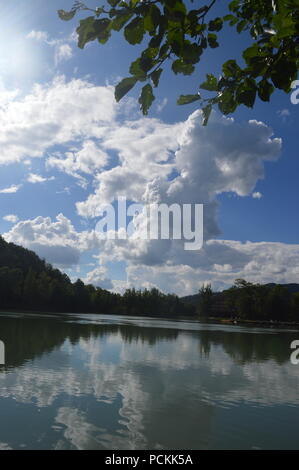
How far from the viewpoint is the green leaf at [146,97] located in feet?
12.8

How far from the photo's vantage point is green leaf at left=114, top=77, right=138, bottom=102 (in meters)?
3.59

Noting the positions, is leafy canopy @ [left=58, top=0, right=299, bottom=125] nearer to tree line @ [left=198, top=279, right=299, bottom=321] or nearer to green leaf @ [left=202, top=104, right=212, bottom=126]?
green leaf @ [left=202, top=104, right=212, bottom=126]

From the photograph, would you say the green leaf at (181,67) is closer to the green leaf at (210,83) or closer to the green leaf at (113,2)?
the green leaf at (210,83)

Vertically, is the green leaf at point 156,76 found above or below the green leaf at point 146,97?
above

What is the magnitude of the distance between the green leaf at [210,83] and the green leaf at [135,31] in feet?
3.15

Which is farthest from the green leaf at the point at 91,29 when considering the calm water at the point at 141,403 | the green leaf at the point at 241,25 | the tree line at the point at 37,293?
the tree line at the point at 37,293

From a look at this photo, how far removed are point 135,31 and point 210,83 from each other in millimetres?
1099

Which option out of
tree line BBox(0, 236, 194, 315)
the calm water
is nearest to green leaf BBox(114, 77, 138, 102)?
the calm water

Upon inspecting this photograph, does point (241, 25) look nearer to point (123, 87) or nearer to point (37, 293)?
point (123, 87)

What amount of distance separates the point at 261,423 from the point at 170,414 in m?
3.39

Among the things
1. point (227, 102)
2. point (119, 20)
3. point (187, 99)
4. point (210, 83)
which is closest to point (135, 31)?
point (119, 20)

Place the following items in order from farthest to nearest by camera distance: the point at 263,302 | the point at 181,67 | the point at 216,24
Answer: the point at 263,302
the point at 216,24
the point at 181,67

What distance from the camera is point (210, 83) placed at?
14.3 feet
